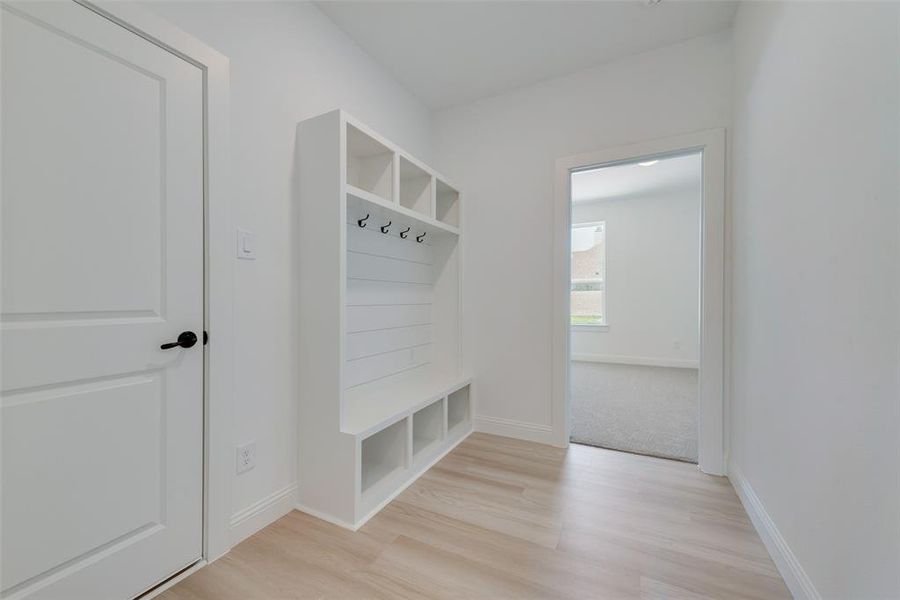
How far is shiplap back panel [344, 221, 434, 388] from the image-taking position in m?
2.17

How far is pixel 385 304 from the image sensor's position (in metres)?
2.42

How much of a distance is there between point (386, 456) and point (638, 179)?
475 cm

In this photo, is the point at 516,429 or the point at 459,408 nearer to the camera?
the point at 516,429

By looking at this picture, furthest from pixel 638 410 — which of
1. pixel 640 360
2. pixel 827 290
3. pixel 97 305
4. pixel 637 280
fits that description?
pixel 97 305

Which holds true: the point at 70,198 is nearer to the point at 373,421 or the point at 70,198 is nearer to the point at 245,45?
the point at 245,45

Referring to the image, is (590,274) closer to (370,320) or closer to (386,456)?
(370,320)

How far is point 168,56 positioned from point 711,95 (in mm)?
2745

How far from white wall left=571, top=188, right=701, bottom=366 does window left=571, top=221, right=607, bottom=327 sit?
0.33ft

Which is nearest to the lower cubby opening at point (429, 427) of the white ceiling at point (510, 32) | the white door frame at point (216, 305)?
the white door frame at point (216, 305)

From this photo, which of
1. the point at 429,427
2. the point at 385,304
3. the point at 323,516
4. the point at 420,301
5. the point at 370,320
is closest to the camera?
the point at 323,516

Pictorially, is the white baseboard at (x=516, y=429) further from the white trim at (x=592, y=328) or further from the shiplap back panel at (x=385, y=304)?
the white trim at (x=592, y=328)

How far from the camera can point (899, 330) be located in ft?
2.70

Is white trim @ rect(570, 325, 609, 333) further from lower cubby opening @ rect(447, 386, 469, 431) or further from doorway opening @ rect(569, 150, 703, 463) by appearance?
lower cubby opening @ rect(447, 386, 469, 431)

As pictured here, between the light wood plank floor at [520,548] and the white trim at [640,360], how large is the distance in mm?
4001
